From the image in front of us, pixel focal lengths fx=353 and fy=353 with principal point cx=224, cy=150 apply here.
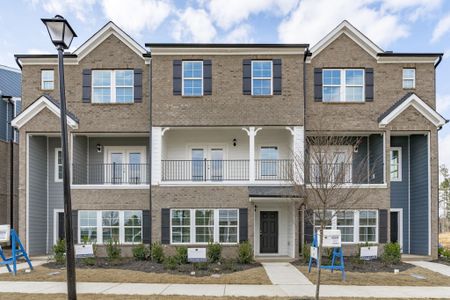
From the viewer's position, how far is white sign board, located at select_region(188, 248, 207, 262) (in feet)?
44.2

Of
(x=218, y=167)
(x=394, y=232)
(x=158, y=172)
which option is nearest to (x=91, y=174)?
(x=158, y=172)

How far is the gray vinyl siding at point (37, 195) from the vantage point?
1597 centimetres

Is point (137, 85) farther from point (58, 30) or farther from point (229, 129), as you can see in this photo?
Result: point (58, 30)

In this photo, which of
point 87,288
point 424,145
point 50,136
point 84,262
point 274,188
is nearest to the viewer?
point 87,288

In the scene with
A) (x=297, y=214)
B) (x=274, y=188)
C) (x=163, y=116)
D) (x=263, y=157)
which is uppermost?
(x=163, y=116)

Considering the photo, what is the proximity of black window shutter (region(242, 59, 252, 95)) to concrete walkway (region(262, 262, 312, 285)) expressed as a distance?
7214mm

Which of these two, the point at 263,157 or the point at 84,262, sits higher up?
the point at 263,157

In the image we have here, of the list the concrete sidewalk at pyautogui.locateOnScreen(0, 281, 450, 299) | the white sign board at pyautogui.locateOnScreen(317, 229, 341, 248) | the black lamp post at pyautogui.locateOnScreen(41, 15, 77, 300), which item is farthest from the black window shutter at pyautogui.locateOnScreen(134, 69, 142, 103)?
the white sign board at pyautogui.locateOnScreen(317, 229, 341, 248)

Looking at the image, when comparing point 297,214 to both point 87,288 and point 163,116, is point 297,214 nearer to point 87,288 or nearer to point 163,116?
point 163,116

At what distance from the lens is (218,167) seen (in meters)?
16.9

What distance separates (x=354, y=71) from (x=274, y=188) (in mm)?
6456

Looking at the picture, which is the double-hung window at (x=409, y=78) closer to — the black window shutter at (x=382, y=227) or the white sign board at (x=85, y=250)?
the black window shutter at (x=382, y=227)

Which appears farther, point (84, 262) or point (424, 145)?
point (424, 145)

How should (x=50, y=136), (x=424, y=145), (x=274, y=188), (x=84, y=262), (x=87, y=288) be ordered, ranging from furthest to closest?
1. (x=50, y=136)
2. (x=424, y=145)
3. (x=274, y=188)
4. (x=84, y=262)
5. (x=87, y=288)
